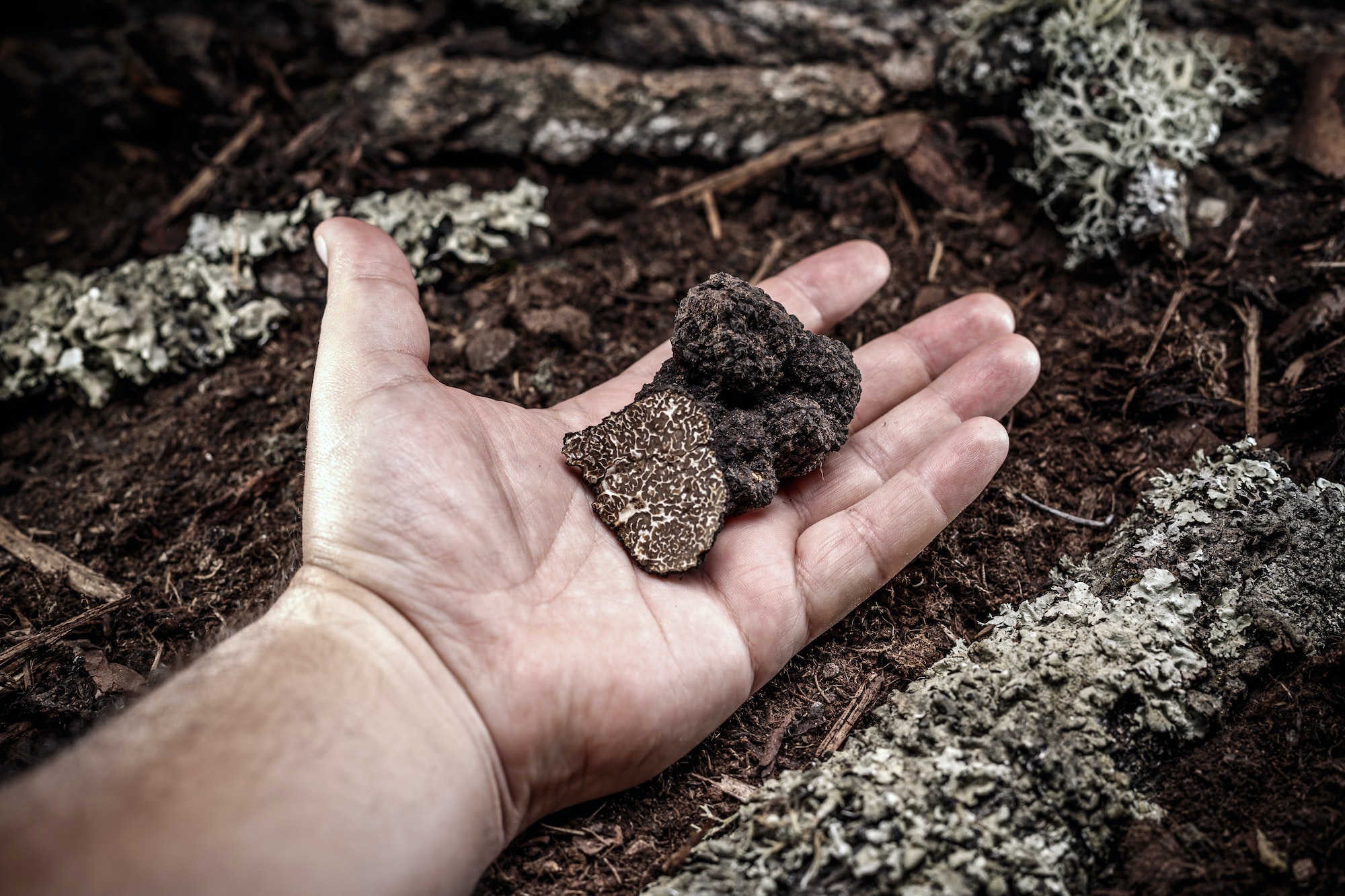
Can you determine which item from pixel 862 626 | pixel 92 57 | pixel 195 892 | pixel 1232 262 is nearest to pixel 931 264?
pixel 1232 262

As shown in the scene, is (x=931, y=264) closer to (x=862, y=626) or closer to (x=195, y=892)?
(x=862, y=626)

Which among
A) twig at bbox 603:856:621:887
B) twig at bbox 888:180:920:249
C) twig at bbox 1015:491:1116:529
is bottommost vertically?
Result: twig at bbox 1015:491:1116:529

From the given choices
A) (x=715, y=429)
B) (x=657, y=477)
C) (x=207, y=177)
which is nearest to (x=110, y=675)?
(x=657, y=477)

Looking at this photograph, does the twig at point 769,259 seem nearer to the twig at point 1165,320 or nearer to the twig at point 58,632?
the twig at point 1165,320

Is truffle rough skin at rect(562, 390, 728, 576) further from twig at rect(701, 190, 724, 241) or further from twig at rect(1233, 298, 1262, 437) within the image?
twig at rect(1233, 298, 1262, 437)

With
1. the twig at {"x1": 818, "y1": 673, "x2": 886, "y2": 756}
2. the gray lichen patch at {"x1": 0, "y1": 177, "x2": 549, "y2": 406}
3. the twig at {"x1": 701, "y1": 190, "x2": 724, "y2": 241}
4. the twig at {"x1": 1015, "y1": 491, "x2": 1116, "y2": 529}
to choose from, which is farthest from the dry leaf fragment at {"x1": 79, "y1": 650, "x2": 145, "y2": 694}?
the twig at {"x1": 1015, "y1": 491, "x2": 1116, "y2": 529}

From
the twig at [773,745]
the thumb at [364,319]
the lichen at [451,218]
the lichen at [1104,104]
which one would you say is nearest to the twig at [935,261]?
the lichen at [1104,104]
